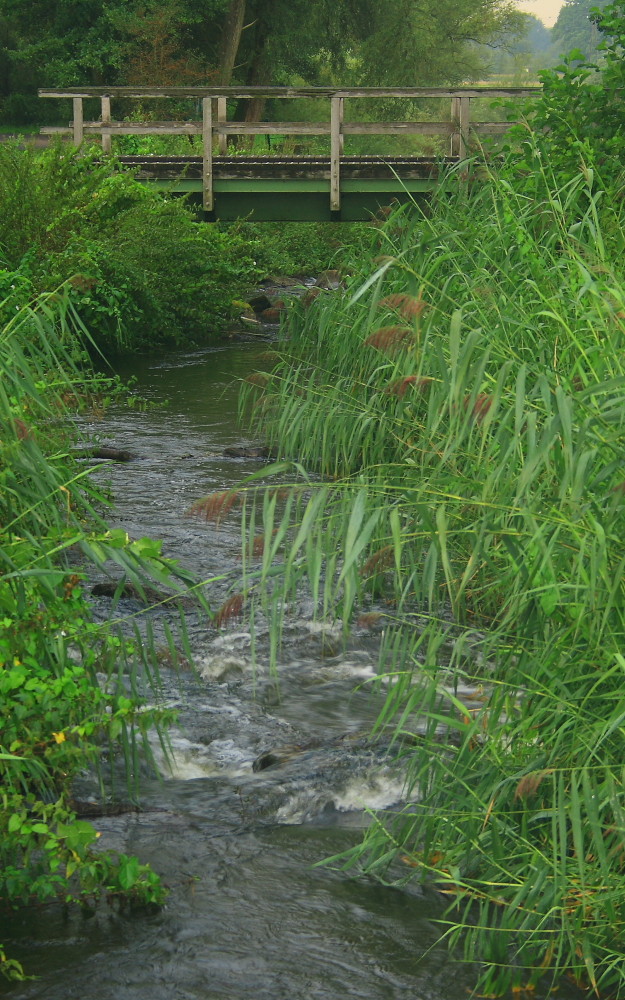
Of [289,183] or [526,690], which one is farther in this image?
[289,183]

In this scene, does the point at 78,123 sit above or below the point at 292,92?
below

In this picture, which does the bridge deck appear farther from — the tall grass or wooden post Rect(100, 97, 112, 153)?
the tall grass

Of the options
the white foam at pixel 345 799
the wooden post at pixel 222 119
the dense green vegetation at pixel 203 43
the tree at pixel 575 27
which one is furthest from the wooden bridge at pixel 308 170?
the tree at pixel 575 27

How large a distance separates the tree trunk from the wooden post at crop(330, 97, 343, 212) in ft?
47.0

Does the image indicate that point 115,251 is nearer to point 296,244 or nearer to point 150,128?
point 150,128

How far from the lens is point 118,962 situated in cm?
341

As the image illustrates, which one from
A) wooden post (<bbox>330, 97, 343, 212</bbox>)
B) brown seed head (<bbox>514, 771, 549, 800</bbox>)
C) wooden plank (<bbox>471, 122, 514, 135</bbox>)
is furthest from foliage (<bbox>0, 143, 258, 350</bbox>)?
brown seed head (<bbox>514, 771, 549, 800</bbox>)

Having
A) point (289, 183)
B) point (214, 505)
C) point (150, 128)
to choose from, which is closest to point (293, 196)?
point (289, 183)

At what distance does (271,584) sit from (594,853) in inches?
138

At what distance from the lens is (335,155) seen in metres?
15.2

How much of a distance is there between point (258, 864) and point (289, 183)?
12620 millimetres

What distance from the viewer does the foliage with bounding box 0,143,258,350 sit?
39.4 feet

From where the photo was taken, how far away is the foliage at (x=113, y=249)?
1200 centimetres

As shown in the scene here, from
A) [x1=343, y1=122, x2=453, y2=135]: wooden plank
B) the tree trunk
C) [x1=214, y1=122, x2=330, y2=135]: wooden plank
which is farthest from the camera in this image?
the tree trunk
